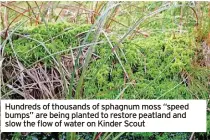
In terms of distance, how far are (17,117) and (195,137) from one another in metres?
0.66

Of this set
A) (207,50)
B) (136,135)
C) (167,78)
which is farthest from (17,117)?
(207,50)

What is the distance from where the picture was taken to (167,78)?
1.69 m
